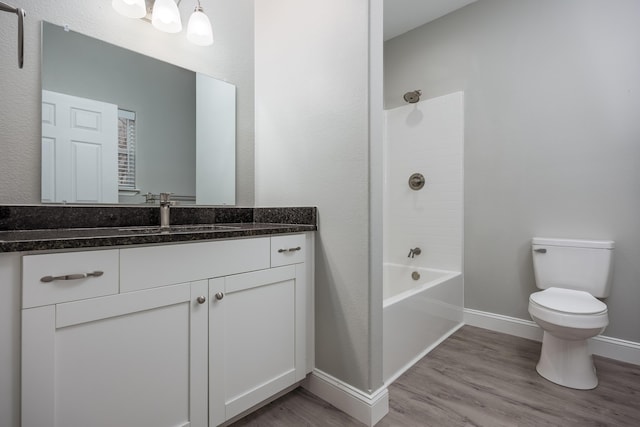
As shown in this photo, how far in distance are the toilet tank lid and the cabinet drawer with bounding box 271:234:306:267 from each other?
→ 5.65ft

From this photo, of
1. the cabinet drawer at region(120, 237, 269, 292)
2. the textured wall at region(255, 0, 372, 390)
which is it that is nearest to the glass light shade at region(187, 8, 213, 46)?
the textured wall at region(255, 0, 372, 390)

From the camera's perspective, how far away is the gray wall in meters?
1.91

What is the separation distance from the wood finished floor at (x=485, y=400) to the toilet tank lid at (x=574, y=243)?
727 mm

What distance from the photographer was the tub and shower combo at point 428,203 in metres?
2.48

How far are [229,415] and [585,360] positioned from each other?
1876mm

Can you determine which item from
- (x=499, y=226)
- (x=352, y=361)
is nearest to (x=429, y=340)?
(x=352, y=361)

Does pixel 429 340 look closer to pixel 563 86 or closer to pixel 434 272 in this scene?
pixel 434 272

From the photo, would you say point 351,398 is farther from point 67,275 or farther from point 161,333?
point 67,275

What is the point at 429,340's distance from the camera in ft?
6.85

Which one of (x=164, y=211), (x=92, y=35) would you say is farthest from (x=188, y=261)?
(x=92, y=35)

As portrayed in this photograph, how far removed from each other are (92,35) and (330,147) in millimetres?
1193

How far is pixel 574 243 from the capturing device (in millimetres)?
1994

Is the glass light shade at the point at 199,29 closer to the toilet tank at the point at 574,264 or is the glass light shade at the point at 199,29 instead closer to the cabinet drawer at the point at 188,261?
the cabinet drawer at the point at 188,261

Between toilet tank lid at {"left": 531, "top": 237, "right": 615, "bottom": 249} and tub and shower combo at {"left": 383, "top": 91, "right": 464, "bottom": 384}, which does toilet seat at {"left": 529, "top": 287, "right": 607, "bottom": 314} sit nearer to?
toilet tank lid at {"left": 531, "top": 237, "right": 615, "bottom": 249}
